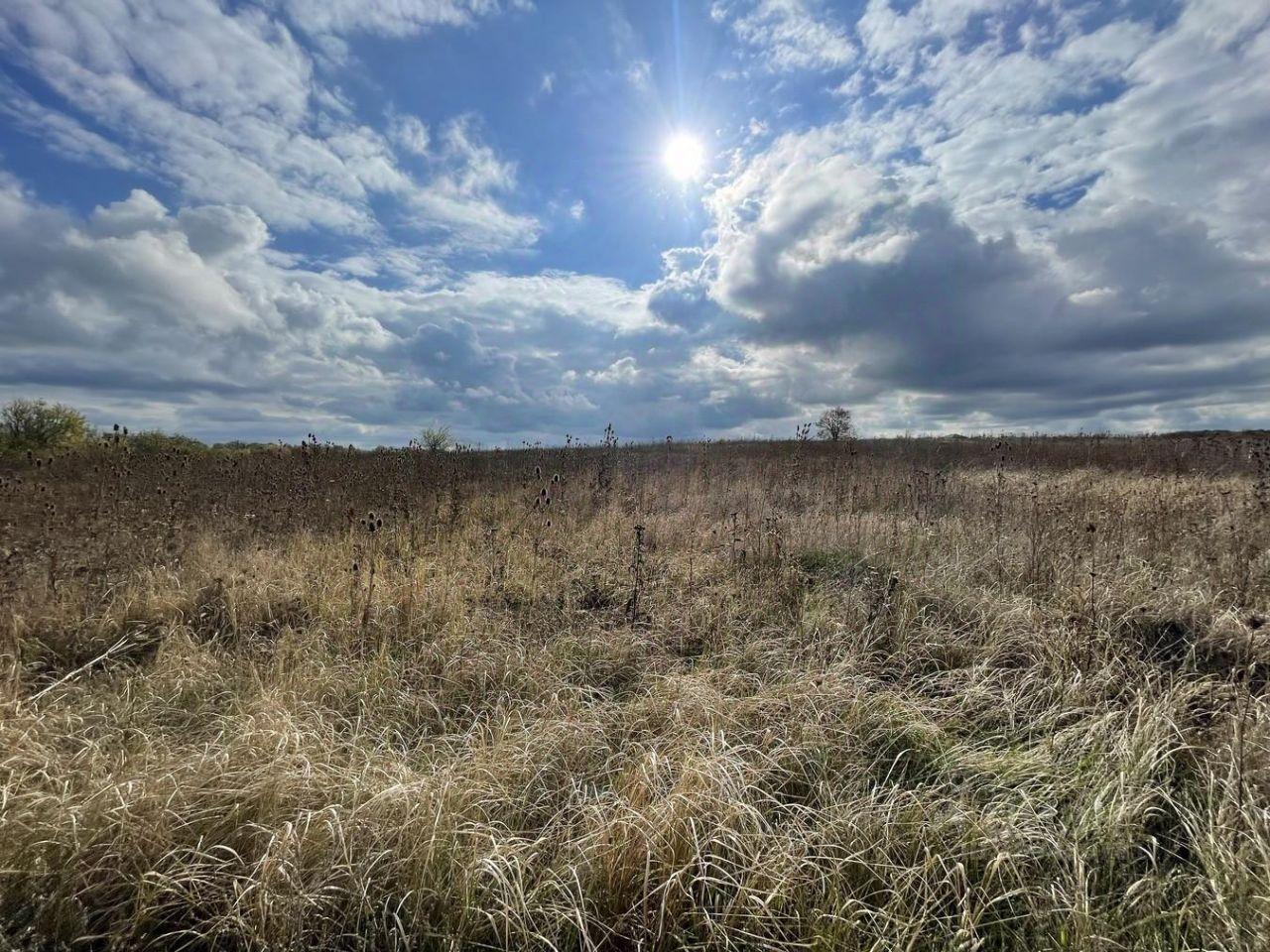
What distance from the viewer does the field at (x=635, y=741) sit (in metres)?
A: 2.01

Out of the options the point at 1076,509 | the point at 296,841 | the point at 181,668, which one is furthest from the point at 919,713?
the point at 1076,509

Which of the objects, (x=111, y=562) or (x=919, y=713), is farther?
(x=111, y=562)

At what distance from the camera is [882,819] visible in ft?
7.64

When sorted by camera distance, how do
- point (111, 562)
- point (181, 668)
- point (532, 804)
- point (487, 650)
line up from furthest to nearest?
point (111, 562)
point (487, 650)
point (181, 668)
point (532, 804)

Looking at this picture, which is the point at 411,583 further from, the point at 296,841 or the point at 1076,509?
the point at 1076,509

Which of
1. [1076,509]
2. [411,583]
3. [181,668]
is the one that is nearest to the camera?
[181,668]

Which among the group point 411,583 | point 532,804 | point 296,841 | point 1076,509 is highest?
point 1076,509

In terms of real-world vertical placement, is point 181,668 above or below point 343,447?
below

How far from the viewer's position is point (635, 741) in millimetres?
3131

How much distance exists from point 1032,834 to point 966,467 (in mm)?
15402

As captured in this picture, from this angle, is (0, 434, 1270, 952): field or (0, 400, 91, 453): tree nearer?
(0, 434, 1270, 952): field

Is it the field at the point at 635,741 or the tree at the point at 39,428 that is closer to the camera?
the field at the point at 635,741

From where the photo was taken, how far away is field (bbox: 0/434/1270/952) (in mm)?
2006

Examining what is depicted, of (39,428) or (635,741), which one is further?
(39,428)
